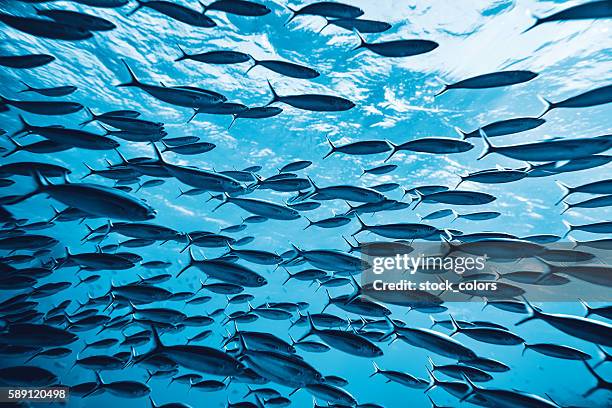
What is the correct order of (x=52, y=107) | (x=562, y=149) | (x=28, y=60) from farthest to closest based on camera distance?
(x=52, y=107), (x=28, y=60), (x=562, y=149)

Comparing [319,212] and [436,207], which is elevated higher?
[436,207]

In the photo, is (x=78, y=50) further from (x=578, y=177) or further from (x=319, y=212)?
(x=578, y=177)

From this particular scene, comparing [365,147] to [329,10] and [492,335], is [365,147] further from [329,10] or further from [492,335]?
[492,335]

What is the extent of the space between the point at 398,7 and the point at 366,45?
677 cm

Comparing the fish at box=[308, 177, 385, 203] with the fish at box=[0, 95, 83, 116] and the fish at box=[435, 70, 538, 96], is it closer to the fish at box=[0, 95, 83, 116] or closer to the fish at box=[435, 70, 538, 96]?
the fish at box=[435, 70, 538, 96]

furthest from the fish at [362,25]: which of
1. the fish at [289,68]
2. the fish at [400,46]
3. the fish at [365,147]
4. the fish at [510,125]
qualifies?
the fish at [510,125]

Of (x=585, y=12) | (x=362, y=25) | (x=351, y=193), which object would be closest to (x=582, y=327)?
(x=351, y=193)

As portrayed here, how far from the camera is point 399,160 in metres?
16.5

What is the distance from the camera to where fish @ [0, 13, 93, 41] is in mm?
4078

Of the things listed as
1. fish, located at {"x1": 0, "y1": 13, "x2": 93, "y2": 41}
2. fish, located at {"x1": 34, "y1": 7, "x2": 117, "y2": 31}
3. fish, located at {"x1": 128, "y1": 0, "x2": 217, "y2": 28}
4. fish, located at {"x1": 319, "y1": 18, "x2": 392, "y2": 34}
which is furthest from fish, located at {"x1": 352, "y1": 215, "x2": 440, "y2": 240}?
fish, located at {"x1": 0, "y1": 13, "x2": 93, "y2": 41}

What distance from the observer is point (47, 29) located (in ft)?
13.8

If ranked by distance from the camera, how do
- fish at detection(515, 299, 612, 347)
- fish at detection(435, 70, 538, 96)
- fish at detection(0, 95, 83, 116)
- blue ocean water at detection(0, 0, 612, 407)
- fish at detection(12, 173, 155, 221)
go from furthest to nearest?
1. blue ocean water at detection(0, 0, 612, 407)
2. fish at detection(0, 95, 83, 116)
3. fish at detection(435, 70, 538, 96)
4. fish at detection(515, 299, 612, 347)
5. fish at detection(12, 173, 155, 221)

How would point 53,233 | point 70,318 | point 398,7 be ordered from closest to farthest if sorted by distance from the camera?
point 70,318 → point 398,7 → point 53,233

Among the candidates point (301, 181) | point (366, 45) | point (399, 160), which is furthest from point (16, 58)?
point (399, 160)
